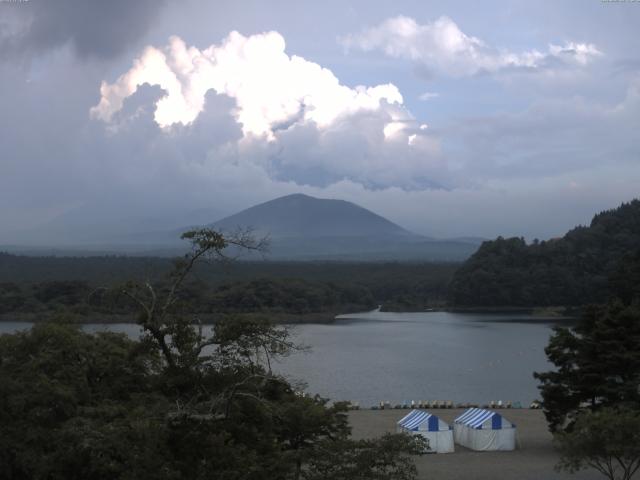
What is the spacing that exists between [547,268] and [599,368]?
55201 mm

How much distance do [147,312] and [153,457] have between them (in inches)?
50.6

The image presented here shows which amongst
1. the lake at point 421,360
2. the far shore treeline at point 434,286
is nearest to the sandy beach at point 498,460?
the lake at point 421,360

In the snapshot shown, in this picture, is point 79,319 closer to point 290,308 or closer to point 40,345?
point 40,345

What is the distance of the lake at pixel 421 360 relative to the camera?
1067 inches

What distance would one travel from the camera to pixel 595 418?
11578 millimetres

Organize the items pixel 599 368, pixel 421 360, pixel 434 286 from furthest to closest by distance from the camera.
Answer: pixel 434 286 → pixel 421 360 → pixel 599 368

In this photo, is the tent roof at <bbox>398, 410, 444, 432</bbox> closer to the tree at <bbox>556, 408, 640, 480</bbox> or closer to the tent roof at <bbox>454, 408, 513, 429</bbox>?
the tent roof at <bbox>454, 408, 513, 429</bbox>

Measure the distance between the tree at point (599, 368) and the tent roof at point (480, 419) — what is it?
3.15 ft

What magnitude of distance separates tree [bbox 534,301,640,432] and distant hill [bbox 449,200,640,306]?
4906 cm

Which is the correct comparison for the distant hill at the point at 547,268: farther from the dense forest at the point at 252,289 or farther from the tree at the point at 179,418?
the tree at the point at 179,418

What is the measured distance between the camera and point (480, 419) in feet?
54.4

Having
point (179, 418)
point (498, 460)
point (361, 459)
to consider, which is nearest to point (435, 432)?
point (498, 460)

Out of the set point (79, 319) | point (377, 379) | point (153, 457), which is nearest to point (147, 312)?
point (153, 457)

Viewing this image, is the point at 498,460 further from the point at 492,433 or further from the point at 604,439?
the point at 604,439
